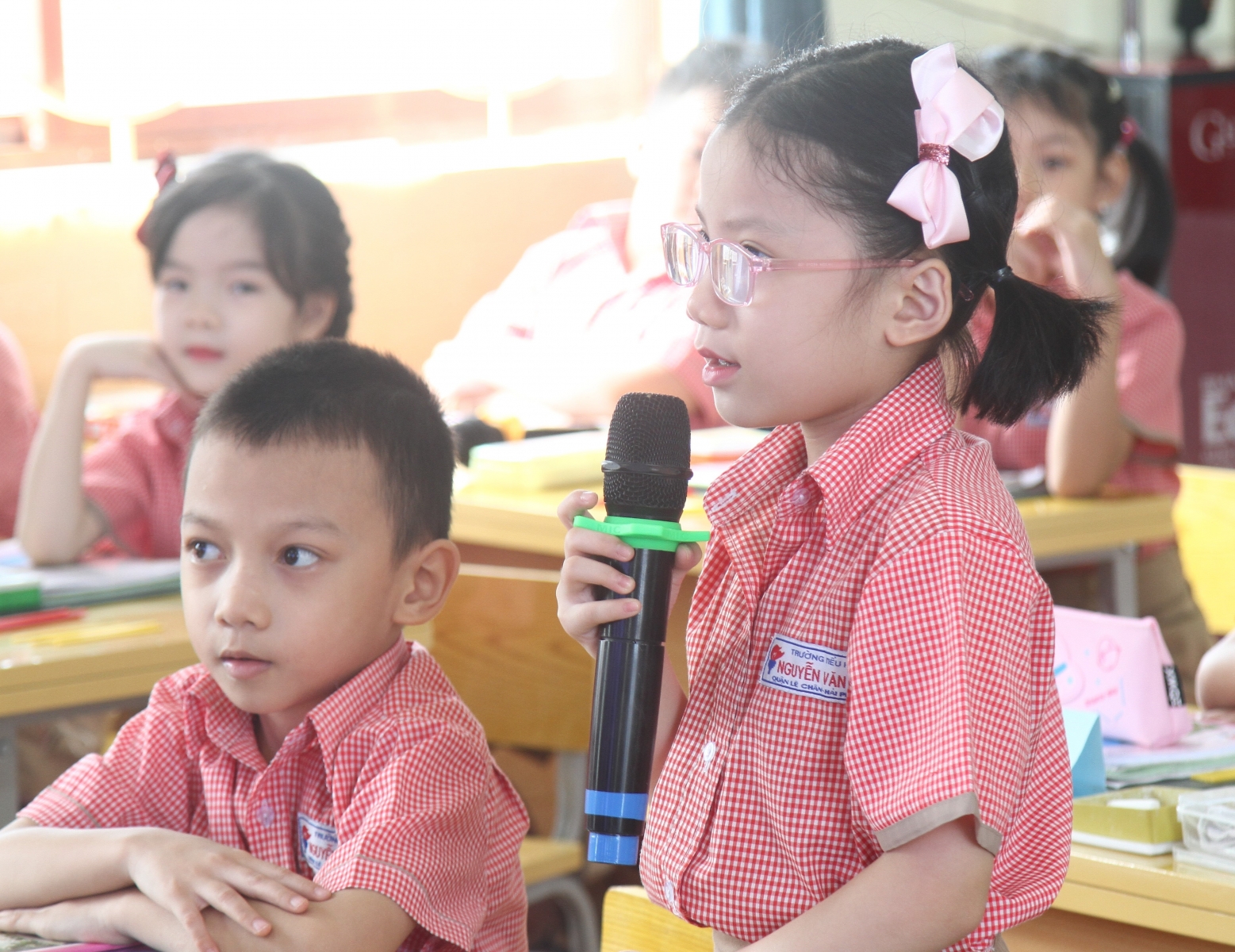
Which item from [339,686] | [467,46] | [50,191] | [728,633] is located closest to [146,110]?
[50,191]

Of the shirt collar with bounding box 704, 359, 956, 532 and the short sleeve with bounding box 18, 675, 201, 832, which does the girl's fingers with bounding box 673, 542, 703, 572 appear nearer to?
the shirt collar with bounding box 704, 359, 956, 532

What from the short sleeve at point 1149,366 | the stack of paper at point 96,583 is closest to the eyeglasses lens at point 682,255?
the stack of paper at point 96,583

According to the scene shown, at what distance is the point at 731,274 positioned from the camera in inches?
37.0

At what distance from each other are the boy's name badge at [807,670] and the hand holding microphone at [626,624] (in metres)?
0.07

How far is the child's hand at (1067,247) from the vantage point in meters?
2.34

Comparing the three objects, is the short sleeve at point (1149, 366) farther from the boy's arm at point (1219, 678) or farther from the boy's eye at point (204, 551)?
the boy's eye at point (204, 551)

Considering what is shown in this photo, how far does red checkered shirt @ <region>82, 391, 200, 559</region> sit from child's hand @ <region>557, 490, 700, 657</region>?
54.1 inches

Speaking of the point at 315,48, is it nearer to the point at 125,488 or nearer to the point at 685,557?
the point at 125,488

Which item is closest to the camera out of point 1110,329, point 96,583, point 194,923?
point 194,923

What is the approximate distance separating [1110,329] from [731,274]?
5.07 ft

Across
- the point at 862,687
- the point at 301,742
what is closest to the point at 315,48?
the point at 301,742

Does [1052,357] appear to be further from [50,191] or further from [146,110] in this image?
[146,110]

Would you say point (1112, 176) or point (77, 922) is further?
point (1112, 176)

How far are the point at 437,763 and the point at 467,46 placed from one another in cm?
378
